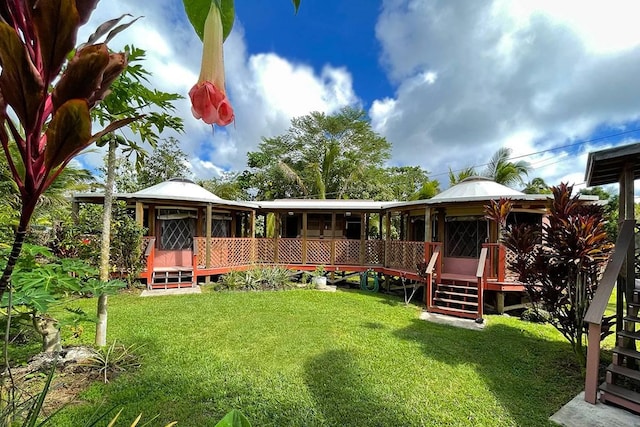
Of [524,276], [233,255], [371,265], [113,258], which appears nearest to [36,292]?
[524,276]

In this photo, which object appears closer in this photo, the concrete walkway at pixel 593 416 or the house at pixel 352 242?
the concrete walkway at pixel 593 416

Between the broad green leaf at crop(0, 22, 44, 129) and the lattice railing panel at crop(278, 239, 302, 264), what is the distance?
1213cm

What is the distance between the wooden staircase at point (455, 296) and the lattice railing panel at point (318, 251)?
4.33 meters

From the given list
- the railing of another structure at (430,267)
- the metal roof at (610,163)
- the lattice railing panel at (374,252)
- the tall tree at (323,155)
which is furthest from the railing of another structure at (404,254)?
the tall tree at (323,155)

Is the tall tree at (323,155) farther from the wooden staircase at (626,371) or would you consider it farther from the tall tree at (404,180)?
the wooden staircase at (626,371)

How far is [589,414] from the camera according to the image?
3695 millimetres

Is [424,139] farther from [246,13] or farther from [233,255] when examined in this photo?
[246,13]

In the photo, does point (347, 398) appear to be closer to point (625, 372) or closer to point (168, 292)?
point (625, 372)

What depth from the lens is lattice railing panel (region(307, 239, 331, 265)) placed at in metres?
12.4

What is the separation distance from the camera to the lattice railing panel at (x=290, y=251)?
41.0 feet

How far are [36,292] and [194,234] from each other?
1035 centimetres

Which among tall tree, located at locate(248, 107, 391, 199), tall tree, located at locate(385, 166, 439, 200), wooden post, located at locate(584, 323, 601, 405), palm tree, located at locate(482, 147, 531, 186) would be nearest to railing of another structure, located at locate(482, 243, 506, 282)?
wooden post, located at locate(584, 323, 601, 405)

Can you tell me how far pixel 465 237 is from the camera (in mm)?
10117

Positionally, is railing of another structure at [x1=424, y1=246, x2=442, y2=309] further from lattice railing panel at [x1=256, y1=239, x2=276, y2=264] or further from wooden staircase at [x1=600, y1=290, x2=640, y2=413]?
lattice railing panel at [x1=256, y1=239, x2=276, y2=264]
